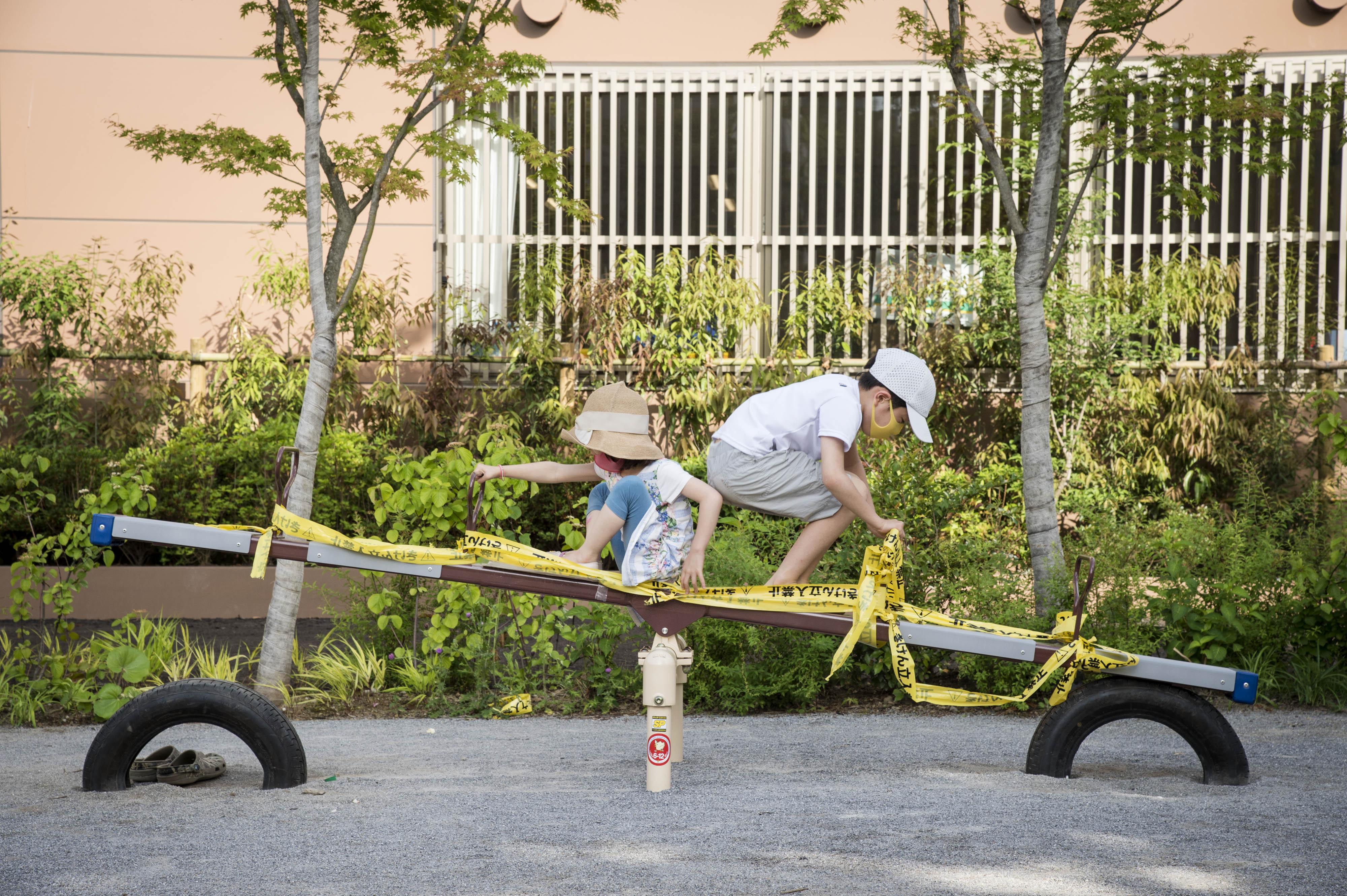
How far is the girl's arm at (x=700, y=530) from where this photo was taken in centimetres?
345

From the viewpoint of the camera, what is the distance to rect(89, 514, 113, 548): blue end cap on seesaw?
3.27 meters

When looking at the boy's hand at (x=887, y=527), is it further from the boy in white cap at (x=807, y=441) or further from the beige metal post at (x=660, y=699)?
the beige metal post at (x=660, y=699)

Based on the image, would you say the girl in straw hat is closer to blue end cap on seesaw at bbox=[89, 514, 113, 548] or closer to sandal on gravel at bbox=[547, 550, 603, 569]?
sandal on gravel at bbox=[547, 550, 603, 569]

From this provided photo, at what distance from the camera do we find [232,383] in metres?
8.46

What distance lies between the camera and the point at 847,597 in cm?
356

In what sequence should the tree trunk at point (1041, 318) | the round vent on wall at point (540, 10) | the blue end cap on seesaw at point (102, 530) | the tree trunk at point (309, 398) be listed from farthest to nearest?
the round vent on wall at point (540, 10)
the tree trunk at point (1041, 318)
the tree trunk at point (309, 398)
the blue end cap on seesaw at point (102, 530)

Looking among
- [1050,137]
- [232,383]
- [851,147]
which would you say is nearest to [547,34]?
[851,147]

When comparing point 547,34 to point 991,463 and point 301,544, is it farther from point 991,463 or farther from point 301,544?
point 301,544

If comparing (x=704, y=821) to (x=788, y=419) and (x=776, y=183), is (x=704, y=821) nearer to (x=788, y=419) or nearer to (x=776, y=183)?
(x=788, y=419)

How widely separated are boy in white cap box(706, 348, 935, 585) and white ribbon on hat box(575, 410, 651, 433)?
302 mm

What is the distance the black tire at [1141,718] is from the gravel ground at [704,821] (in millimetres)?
66

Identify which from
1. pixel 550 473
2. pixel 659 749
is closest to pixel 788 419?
pixel 550 473

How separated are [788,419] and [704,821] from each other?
1362mm

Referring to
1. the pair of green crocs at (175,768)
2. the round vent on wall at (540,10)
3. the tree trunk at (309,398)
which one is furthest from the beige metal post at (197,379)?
the pair of green crocs at (175,768)
